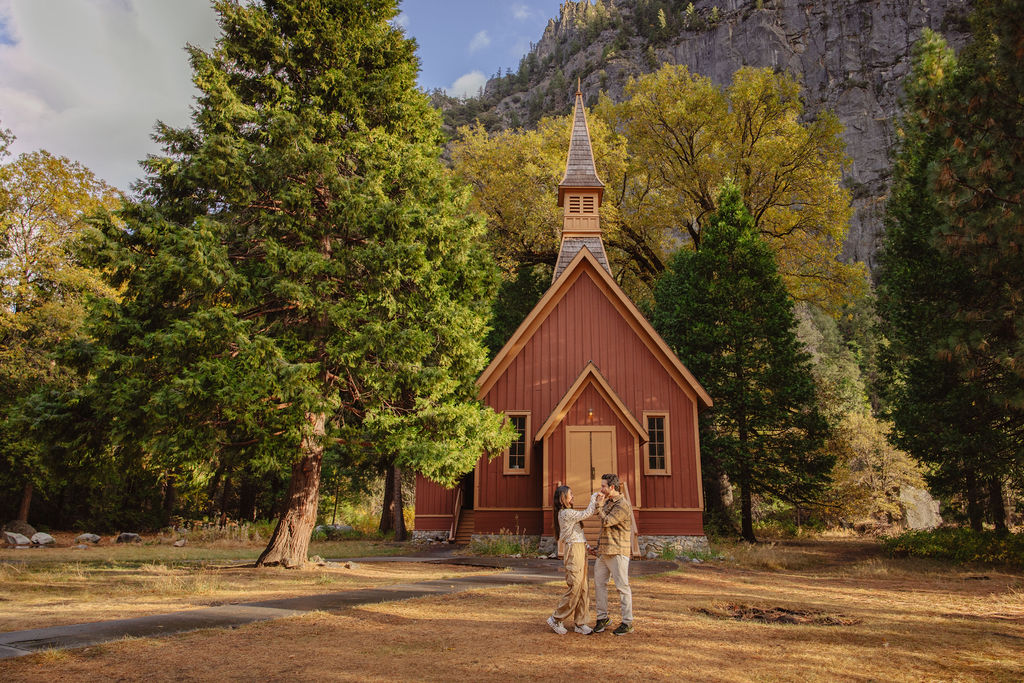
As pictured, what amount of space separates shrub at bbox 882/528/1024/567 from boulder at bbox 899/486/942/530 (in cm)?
1251

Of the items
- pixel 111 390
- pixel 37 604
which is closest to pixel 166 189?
pixel 111 390

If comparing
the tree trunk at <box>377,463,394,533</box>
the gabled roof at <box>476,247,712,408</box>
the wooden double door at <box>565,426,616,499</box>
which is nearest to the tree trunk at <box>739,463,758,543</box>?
the gabled roof at <box>476,247,712,408</box>

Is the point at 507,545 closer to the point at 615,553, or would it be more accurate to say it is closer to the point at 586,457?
the point at 586,457

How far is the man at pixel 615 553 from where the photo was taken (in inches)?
263

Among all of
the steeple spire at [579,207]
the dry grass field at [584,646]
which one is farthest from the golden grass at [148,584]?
the steeple spire at [579,207]

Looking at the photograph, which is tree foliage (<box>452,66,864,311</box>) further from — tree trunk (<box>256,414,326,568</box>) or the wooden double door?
tree trunk (<box>256,414,326,568</box>)

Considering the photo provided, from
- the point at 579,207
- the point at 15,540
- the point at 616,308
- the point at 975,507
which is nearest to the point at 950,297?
the point at 975,507

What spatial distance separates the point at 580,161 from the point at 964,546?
1635 centimetres

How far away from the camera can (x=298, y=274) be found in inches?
470

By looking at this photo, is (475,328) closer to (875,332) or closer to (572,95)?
(875,332)

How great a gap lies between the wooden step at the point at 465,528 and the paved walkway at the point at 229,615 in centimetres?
790

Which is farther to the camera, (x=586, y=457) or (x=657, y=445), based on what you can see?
(x=657, y=445)

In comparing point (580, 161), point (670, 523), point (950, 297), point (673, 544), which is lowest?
point (673, 544)

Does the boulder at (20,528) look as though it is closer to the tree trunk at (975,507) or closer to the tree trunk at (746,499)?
the tree trunk at (746,499)
